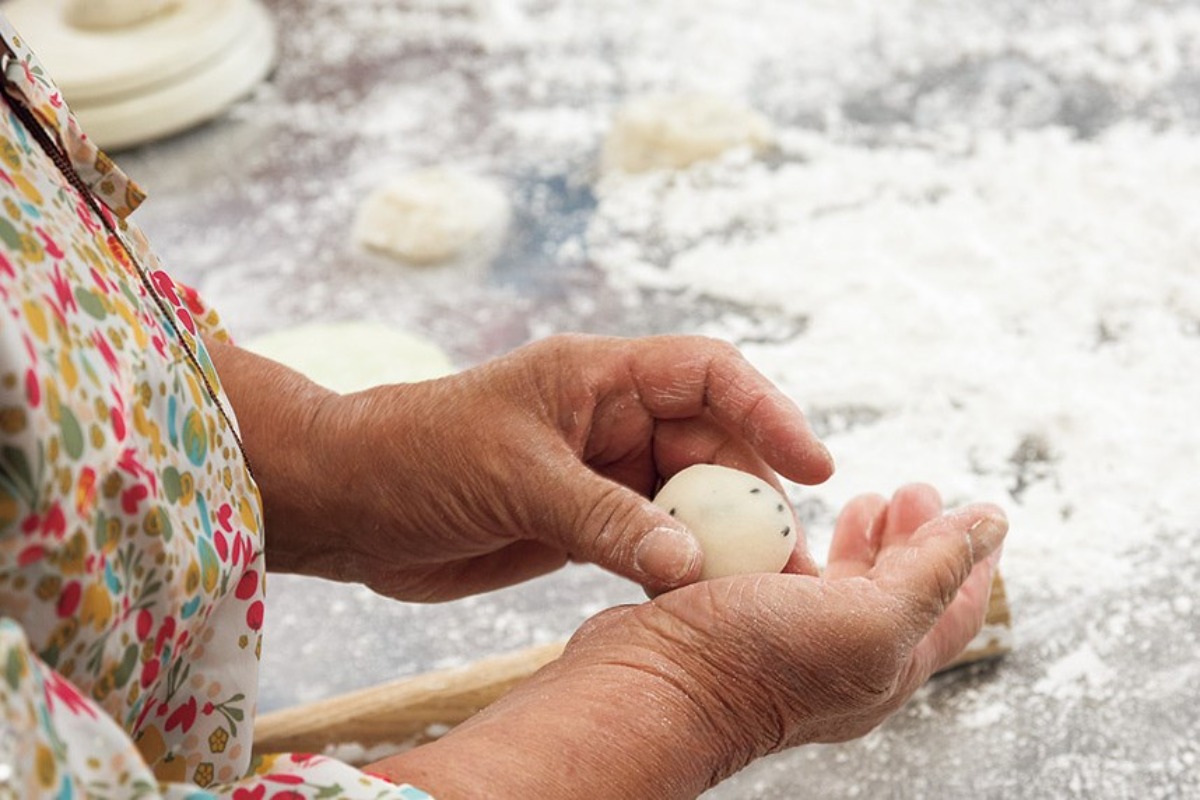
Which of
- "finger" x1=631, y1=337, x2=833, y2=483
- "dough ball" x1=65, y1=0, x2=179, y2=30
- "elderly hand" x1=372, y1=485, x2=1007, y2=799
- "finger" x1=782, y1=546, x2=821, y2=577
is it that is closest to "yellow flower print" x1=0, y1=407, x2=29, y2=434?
"elderly hand" x1=372, y1=485, x2=1007, y2=799

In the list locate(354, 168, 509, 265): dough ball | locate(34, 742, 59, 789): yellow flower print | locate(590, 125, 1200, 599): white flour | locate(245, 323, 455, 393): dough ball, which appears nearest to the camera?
locate(34, 742, 59, 789): yellow flower print

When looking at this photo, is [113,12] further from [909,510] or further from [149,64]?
[909,510]

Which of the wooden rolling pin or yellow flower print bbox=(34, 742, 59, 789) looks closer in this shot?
yellow flower print bbox=(34, 742, 59, 789)

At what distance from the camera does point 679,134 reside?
2707mm

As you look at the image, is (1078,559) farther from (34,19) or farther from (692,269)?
(34,19)

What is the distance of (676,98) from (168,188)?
1197 millimetres

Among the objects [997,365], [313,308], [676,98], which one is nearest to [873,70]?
[676,98]

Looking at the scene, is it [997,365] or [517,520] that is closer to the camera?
[517,520]

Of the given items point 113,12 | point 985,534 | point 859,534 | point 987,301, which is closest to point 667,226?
point 987,301

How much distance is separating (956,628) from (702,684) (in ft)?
1.42

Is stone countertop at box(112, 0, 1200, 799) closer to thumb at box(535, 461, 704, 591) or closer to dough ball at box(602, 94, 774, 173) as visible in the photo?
dough ball at box(602, 94, 774, 173)

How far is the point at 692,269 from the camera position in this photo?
8.00 ft

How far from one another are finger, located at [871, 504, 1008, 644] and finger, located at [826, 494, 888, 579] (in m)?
0.25

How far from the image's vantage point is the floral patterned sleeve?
30.9 inches
